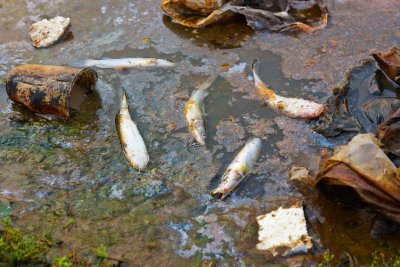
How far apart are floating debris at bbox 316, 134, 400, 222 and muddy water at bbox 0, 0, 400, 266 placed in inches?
11.1

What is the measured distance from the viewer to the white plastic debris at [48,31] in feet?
23.6

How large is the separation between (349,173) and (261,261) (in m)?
1.05

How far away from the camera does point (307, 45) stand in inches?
267

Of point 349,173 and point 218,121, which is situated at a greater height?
point 349,173

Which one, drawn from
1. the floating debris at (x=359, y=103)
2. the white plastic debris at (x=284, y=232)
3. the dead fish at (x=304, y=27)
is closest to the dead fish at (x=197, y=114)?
the floating debris at (x=359, y=103)

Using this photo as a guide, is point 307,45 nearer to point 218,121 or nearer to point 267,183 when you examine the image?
point 218,121

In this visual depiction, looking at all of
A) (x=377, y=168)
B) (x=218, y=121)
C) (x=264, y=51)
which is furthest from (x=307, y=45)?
(x=377, y=168)

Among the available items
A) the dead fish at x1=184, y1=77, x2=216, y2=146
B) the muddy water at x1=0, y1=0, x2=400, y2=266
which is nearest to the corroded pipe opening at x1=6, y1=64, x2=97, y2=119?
the muddy water at x1=0, y1=0, x2=400, y2=266

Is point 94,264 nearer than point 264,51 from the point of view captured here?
Yes

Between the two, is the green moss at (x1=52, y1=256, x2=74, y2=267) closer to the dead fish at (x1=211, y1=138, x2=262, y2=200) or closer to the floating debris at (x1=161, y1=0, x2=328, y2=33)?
the dead fish at (x1=211, y1=138, x2=262, y2=200)

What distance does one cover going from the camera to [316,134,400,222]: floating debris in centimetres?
389

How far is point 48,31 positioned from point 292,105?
404 centimetres

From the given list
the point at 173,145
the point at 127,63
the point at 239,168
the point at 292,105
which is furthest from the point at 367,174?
the point at 127,63

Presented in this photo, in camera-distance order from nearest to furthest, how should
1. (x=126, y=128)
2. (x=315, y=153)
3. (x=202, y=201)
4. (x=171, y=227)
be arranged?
1. (x=171, y=227)
2. (x=202, y=201)
3. (x=315, y=153)
4. (x=126, y=128)
